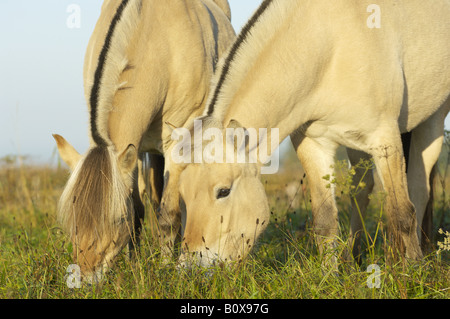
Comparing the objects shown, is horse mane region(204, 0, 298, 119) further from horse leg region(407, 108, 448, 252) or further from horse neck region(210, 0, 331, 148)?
horse leg region(407, 108, 448, 252)

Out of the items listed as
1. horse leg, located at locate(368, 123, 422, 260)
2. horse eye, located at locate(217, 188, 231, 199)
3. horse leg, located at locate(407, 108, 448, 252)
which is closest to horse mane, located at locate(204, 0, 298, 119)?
horse eye, located at locate(217, 188, 231, 199)

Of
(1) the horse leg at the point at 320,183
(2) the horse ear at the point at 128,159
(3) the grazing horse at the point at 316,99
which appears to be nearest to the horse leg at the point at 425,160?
(3) the grazing horse at the point at 316,99

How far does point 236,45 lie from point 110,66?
106cm

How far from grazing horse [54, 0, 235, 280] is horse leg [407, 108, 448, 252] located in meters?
2.23

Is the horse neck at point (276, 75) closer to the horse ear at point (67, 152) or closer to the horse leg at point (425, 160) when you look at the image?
the horse ear at point (67, 152)

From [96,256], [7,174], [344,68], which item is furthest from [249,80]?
[7,174]

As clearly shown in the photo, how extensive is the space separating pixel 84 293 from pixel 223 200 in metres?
1.07

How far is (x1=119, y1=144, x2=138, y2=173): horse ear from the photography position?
3.71m

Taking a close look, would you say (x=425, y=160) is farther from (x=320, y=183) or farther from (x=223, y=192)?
(x=223, y=192)

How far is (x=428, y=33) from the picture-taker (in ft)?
14.6

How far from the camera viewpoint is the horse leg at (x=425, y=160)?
16.7ft

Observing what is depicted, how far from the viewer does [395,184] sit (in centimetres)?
406

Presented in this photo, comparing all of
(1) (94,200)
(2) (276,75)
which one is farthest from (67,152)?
(2) (276,75)
